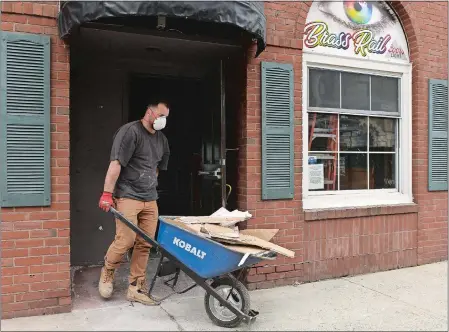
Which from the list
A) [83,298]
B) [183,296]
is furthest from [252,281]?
[83,298]

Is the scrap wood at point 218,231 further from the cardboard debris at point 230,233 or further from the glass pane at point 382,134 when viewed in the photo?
the glass pane at point 382,134

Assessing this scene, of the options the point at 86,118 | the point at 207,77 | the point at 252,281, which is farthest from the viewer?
the point at 207,77

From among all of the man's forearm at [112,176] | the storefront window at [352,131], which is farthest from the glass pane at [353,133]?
the man's forearm at [112,176]

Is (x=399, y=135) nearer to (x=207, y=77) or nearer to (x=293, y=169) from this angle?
(x=293, y=169)

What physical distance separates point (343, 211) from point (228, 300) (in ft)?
7.32

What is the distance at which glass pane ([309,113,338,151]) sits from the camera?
5.43 meters

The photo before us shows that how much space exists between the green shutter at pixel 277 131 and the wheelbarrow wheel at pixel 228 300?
1.37 metres

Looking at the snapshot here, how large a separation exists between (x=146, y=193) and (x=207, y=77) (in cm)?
222

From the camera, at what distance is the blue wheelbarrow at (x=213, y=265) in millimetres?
3494

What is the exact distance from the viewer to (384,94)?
19.4 ft

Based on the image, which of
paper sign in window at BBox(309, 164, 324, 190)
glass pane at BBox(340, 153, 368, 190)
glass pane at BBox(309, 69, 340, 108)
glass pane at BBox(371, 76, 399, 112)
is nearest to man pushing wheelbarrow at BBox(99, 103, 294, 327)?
paper sign in window at BBox(309, 164, 324, 190)

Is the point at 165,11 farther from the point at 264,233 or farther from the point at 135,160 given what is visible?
the point at 264,233

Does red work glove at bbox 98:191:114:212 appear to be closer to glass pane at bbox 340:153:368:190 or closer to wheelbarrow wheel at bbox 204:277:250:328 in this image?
wheelbarrow wheel at bbox 204:277:250:328

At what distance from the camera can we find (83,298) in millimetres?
4363
